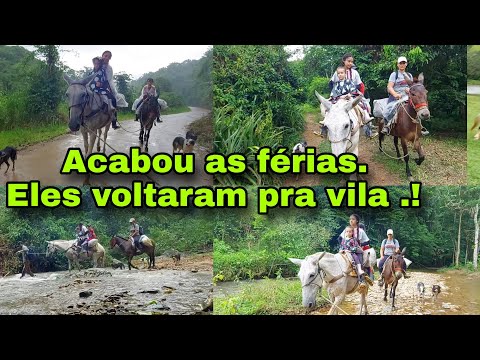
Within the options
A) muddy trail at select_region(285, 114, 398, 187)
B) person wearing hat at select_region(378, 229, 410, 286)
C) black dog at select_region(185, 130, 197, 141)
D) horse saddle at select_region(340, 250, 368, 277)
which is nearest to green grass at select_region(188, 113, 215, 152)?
black dog at select_region(185, 130, 197, 141)

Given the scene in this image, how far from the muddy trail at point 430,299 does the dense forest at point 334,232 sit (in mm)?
212

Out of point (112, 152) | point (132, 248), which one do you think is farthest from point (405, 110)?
point (132, 248)

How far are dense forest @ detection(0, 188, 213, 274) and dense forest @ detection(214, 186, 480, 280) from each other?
30cm

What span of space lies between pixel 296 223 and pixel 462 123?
248 cm

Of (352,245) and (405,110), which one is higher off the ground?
(405,110)

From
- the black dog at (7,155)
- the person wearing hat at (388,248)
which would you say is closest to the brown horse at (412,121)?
the person wearing hat at (388,248)

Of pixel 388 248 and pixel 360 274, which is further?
pixel 388 248

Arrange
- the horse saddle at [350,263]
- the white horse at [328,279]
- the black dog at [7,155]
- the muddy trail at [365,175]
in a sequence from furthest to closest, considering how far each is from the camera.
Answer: the black dog at [7,155], the muddy trail at [365,175], the horse saddle at [350,263], the white horse at [328,279]

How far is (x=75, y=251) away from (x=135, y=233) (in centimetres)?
82

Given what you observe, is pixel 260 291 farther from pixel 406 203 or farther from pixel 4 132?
pixel 4 132

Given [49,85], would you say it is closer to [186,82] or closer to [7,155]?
[7,155]

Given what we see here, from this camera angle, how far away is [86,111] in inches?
301

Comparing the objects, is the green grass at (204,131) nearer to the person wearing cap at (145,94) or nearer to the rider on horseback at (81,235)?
the person wearing cap at (145,94)

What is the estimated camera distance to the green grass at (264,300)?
737cm
